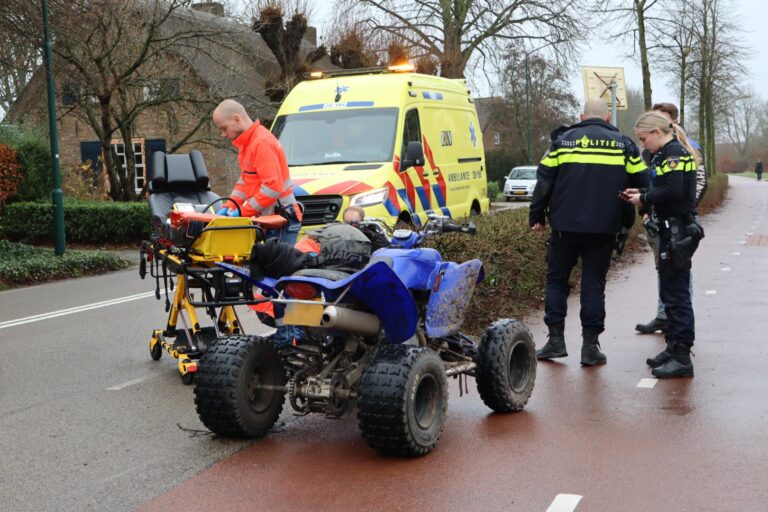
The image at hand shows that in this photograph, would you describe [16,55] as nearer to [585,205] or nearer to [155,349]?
[155,349]

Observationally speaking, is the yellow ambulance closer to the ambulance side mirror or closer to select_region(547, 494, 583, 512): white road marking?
the ambulance side mirror

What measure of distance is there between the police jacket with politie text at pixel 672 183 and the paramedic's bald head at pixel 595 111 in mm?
631

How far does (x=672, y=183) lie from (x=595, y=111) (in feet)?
3.06

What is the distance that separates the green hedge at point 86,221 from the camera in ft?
68.8

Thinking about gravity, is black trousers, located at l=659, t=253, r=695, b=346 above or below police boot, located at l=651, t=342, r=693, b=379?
above

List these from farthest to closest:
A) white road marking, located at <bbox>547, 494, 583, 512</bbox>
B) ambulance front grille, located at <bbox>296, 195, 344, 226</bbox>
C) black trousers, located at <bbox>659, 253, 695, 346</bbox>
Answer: ambulance front grille, located at <bbox>296, 195, 344, 226</bbox> < black trousers, located at <bbox>659, 253, 695, 346</bbox> < white road marking, located at <bbox>547, 494, 583, 512</bbox>

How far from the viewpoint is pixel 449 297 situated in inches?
225

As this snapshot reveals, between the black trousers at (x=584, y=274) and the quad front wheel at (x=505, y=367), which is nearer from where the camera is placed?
the quad front wheel at (x=505, y=367)

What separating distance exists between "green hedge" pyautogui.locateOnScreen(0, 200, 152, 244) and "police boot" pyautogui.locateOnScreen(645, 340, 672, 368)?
49.9 feet

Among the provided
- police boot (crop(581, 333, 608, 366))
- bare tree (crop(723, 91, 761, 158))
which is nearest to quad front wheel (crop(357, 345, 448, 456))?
police boot (crop(581, 333, 608, 366))

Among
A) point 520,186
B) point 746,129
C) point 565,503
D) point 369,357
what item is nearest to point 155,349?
point 369,357

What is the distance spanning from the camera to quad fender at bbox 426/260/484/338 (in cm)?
561

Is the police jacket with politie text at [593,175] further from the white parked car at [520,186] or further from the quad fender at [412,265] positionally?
the white parked car at [520,186]

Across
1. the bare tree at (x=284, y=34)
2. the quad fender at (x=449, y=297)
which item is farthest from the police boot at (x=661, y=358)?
the bare tree at (x=284, y=34)
